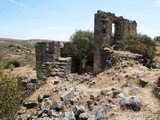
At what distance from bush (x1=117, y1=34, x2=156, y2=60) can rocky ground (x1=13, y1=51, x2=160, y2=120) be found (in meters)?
3.27

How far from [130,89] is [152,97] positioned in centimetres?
126

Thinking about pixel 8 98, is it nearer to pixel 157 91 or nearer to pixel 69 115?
pixel 69 115

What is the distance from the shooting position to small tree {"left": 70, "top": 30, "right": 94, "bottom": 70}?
27109mm

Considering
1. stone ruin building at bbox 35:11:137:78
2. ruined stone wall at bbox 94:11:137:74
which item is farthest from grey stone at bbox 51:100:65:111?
ruined stone wall at bbox 94:11:137:74

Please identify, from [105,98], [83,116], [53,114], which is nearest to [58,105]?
[53,114]

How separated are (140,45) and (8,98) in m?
10.7

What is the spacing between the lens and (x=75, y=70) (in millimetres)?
26484

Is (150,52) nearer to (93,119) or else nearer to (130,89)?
(130,89)

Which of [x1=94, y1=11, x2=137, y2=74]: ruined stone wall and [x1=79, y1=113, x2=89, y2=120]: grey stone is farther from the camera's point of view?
[x1=94, y1=11, x2=137, y2=74]: ruined stone wall

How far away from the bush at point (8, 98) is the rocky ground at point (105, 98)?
57cm

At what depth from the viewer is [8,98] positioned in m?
14.9

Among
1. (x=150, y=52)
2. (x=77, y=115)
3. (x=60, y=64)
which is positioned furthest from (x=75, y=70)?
(x=77, y=115)

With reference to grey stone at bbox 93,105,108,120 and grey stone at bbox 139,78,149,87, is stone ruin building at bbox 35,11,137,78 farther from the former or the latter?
grey stone at bbox 93,105,108,120

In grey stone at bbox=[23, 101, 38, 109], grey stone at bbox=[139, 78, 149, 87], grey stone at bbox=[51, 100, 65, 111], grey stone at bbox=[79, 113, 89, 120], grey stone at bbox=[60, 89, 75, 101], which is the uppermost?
grey stone at bbox=[139, 78, 149, 87]
